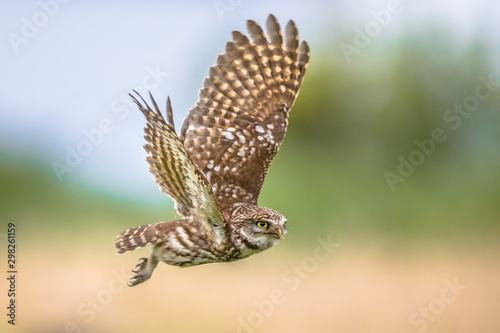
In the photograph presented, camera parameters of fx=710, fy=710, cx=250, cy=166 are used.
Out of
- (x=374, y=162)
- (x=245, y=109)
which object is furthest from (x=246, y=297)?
(x=374, y=162)

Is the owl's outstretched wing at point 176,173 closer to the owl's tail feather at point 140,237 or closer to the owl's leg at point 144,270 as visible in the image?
the owl's tail feather at point 140,237

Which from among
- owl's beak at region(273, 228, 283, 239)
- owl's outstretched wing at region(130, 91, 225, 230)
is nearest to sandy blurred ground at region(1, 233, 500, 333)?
owl's beak at region(273, 228, 283, 239)

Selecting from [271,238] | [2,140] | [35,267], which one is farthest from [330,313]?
[2,140]

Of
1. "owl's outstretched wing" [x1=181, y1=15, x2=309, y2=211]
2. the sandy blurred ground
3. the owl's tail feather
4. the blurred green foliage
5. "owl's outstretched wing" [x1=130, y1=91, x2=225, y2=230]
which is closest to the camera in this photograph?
"owl's outstretched wing" [x1=130, y1=91, x2=225, y2=230]

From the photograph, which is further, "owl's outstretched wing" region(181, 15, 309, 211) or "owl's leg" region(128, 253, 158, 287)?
"owl's outstretched wing" region(181, 15, 309, 211)

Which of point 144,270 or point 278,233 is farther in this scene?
point 144,270

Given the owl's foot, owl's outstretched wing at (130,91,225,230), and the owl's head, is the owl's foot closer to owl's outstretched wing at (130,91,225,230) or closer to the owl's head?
owl's outstretched wing at (130,91,225,230)

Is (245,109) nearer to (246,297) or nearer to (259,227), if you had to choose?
(259,227)
